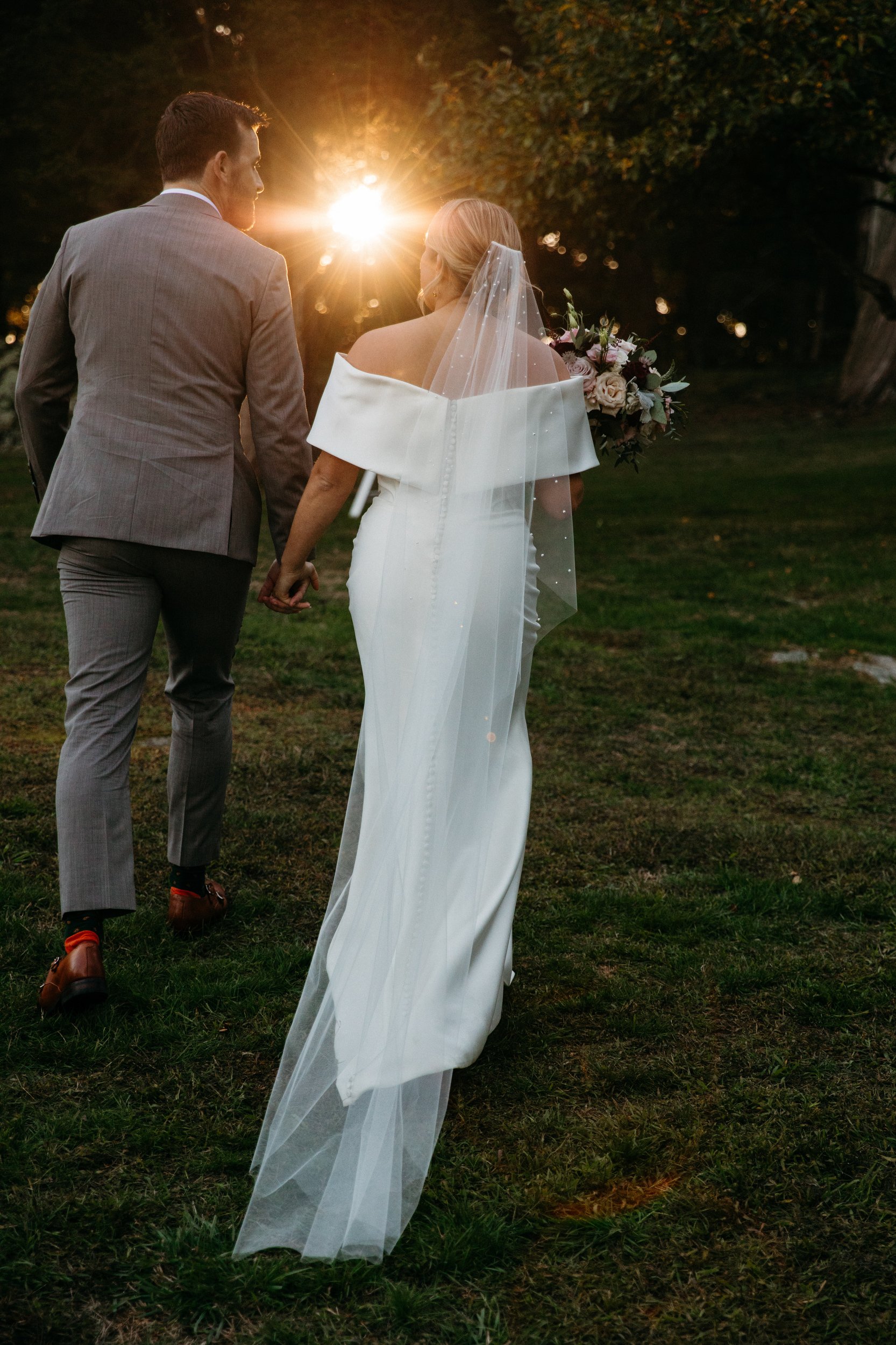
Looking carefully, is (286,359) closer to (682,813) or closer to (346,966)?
(346,966)

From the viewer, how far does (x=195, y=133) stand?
336cm

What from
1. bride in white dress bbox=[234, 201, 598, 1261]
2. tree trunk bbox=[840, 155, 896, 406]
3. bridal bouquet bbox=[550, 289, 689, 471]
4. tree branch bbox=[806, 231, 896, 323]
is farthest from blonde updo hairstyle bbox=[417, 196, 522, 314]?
tree trunk bbox=[840, 155, 896, 406]

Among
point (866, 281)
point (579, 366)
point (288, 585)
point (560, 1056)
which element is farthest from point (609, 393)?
point (866, 281)

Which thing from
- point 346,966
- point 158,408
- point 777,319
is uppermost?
point 777,319

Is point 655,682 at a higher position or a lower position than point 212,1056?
higher

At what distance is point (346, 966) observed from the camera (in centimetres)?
286

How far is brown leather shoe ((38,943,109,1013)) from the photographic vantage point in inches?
123

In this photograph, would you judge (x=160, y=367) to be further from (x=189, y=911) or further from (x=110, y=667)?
(x=189, y=911)

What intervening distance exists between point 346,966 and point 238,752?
2.86 meters

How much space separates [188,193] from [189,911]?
2.16 meters

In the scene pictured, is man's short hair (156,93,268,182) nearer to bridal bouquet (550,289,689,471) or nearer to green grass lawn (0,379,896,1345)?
bridal bouquet (550,289,689,471)

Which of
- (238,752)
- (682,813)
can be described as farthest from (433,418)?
(238,752)

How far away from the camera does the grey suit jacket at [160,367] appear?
127 inches

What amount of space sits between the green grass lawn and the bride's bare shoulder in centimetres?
177
